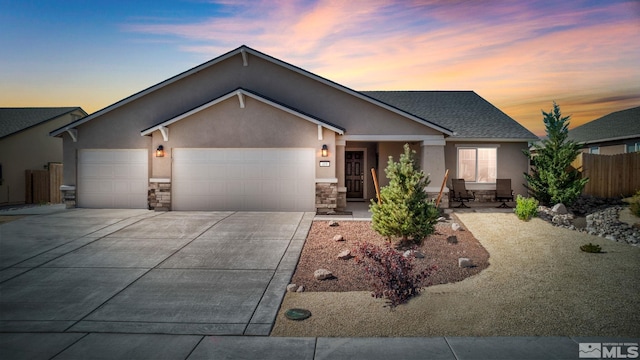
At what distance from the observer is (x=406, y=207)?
9.64 meters

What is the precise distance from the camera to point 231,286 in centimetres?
718

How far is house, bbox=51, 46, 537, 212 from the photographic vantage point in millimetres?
14867

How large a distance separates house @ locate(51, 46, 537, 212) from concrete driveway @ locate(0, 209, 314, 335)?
2.07 metres

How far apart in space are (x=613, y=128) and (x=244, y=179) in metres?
23.2

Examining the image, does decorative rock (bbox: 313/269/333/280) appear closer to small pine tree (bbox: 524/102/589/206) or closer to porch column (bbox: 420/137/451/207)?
porch column (bbox: 420/137/451/207)

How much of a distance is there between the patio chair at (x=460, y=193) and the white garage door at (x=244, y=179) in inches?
248

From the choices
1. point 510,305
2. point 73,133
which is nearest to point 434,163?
point 510,305

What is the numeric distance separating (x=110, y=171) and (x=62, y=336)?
39.8 ft

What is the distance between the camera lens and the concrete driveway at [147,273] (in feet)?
18.8

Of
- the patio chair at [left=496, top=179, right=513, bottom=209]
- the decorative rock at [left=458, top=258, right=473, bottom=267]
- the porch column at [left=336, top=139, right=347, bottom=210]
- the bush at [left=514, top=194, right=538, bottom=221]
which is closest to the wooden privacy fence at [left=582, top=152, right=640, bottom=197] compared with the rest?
the patio chair at [left=496, top=179, right=513, bottom=209]

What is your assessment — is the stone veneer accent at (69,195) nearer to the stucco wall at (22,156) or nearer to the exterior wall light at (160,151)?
the exterior wall light at (160,151)

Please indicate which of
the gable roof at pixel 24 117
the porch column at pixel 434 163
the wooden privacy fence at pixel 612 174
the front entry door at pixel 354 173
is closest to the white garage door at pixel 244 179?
the porch column at pixel 434 163

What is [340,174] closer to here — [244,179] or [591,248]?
[244,179]

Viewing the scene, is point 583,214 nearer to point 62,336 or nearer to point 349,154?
point 349,154
